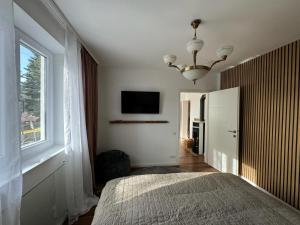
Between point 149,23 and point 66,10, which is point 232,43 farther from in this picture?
point 66,10

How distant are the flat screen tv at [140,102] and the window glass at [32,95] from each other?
6.57 feet

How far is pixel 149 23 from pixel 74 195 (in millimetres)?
2237

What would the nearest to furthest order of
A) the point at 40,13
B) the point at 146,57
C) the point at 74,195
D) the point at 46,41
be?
1. the point at 40,13
2. the point at 46,41
3. the point at 74,195
4. the point at 146,57

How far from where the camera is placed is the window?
1694 mm

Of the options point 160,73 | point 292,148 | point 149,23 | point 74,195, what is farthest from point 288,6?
point 74,195

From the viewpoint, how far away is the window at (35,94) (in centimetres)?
169

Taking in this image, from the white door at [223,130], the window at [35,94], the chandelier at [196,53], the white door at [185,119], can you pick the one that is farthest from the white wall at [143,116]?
the white door at [185,119]

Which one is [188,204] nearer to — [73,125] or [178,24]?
[73,125]

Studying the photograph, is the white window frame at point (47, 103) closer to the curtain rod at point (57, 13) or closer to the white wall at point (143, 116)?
the curtain rod at point (57, 13)

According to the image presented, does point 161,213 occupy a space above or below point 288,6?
below

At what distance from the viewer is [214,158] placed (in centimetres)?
408

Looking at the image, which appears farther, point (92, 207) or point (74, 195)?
point (92, 207)

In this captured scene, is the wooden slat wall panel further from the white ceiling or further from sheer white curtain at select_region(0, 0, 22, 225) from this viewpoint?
sheer white curtain at select_region(0, 0, 22, 225)

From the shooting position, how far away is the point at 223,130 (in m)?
3.73
